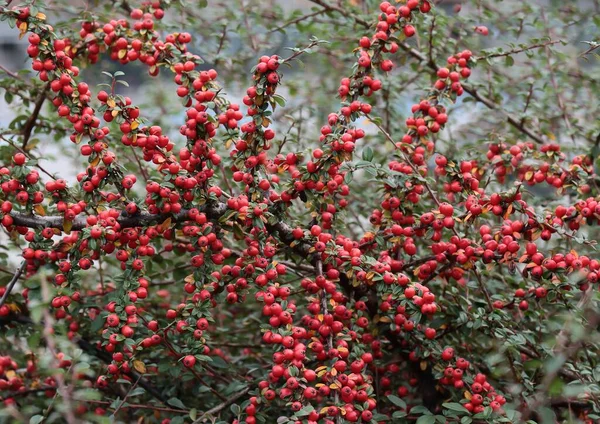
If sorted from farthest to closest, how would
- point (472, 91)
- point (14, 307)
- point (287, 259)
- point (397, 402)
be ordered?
point (472, 91) < point (287, 259) < point (14, 307) < point (397, 402)

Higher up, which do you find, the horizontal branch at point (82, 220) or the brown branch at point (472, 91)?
the brown branch at point (472, 91)

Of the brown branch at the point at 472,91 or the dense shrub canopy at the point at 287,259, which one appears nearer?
the dense shrub canopy at the point at 287,259

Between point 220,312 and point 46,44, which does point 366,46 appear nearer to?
point 46,44

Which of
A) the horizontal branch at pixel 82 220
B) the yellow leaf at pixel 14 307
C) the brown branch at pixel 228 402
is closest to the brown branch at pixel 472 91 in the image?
the horizontal branch at pixel 82 220

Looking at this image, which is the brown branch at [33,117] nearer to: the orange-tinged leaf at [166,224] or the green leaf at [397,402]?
the orange-tinged leaf at [166,224]

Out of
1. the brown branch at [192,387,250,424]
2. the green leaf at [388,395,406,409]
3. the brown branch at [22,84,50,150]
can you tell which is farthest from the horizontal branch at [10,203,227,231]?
the green leaf at [388,395,406,409]

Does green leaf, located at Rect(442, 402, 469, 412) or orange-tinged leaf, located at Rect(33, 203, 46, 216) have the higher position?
orange-tinged leaf, located at Rect(33, 203, 46, 216)

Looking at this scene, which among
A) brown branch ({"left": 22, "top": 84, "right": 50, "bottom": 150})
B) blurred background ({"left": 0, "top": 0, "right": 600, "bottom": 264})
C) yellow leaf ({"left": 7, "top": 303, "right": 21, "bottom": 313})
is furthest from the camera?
blurred background ({"left": 0, "top": 0, "right": 600, "bottom": 264})

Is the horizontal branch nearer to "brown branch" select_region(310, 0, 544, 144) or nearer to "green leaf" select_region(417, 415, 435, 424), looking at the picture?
"green leaf" select_region(417, 415, 435, 424)

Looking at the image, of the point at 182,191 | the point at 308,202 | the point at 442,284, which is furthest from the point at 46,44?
the point at 442,284

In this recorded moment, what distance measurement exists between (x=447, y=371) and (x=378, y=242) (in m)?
0.47

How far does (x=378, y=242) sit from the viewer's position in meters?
2.31

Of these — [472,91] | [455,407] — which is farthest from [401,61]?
[455,407]

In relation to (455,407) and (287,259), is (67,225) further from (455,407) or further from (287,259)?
(455,407)
